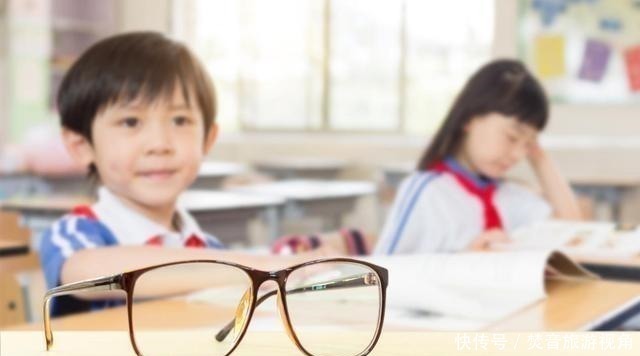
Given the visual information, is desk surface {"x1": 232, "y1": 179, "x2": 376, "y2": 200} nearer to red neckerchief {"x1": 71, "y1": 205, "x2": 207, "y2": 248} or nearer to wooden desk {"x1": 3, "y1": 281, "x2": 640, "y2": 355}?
red neckerchief {"x1": 71, "y1": 205, "x2": 207, "y2": 248}

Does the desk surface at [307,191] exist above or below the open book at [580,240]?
below

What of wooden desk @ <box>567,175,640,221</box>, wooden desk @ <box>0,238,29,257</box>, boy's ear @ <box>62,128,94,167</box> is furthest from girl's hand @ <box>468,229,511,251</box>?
wooden desk @ <box>567,175,640,221</box>

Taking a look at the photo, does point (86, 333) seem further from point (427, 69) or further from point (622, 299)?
point (427, 69)

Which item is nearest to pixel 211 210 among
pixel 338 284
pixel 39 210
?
pixel 39 210

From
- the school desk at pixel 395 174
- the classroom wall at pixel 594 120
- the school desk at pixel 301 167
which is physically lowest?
the school desk at pixel 301 167

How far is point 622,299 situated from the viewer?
3.71 ft

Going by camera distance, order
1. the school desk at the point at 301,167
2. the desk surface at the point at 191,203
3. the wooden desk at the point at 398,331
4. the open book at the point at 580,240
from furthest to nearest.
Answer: the school desk at the point at 301,167 < the desk surface at the point at 191,203 < the open book at the point at 580,240 < the wooden desk at the point at 398,331

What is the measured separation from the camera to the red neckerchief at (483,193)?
2.05 m

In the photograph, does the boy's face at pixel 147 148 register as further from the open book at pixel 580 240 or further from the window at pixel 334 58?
the window at pixel 334 58

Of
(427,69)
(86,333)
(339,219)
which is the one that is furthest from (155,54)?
(427,69)

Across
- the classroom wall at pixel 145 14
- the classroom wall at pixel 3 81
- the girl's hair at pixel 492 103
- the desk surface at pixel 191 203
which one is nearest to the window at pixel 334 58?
the classroom wall at pixel 145 14

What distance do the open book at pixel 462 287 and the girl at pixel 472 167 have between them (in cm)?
75

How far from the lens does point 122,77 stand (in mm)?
1268

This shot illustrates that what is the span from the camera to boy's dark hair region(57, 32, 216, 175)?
1.27 m
